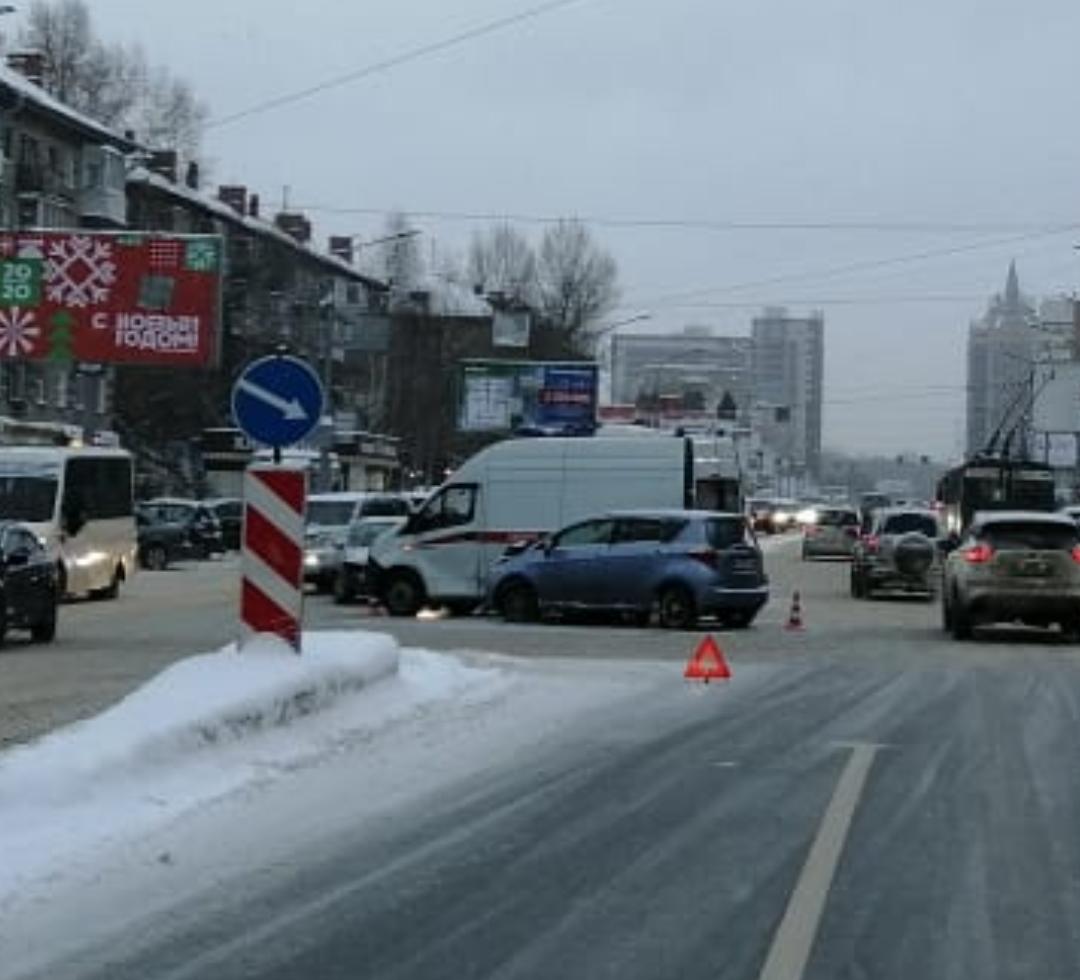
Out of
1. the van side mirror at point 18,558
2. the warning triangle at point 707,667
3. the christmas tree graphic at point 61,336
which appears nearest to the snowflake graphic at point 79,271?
the christmas tree graphic at point 61,336

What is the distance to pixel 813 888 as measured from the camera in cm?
880

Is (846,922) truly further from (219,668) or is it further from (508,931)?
(219,668)

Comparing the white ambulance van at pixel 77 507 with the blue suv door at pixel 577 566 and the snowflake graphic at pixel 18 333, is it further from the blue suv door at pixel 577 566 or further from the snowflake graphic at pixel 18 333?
the snowflake graphic at pixel 18 333

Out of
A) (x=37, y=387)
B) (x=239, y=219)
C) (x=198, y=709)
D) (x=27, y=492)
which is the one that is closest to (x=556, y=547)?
(x=27, y=492)

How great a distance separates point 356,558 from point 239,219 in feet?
211

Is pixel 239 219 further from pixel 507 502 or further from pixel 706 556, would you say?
pixel 706 556

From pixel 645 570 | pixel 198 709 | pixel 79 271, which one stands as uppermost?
pixel 79 271

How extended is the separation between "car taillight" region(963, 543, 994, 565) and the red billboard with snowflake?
2382cm

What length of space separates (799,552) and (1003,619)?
5053 cm

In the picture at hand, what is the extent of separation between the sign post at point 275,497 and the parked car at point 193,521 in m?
38.4

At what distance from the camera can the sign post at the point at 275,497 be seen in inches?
599

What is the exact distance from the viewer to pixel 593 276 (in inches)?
4173

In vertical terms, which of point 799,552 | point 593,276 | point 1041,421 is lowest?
point 799,552

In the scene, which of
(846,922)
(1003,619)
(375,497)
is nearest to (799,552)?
(375,497)
